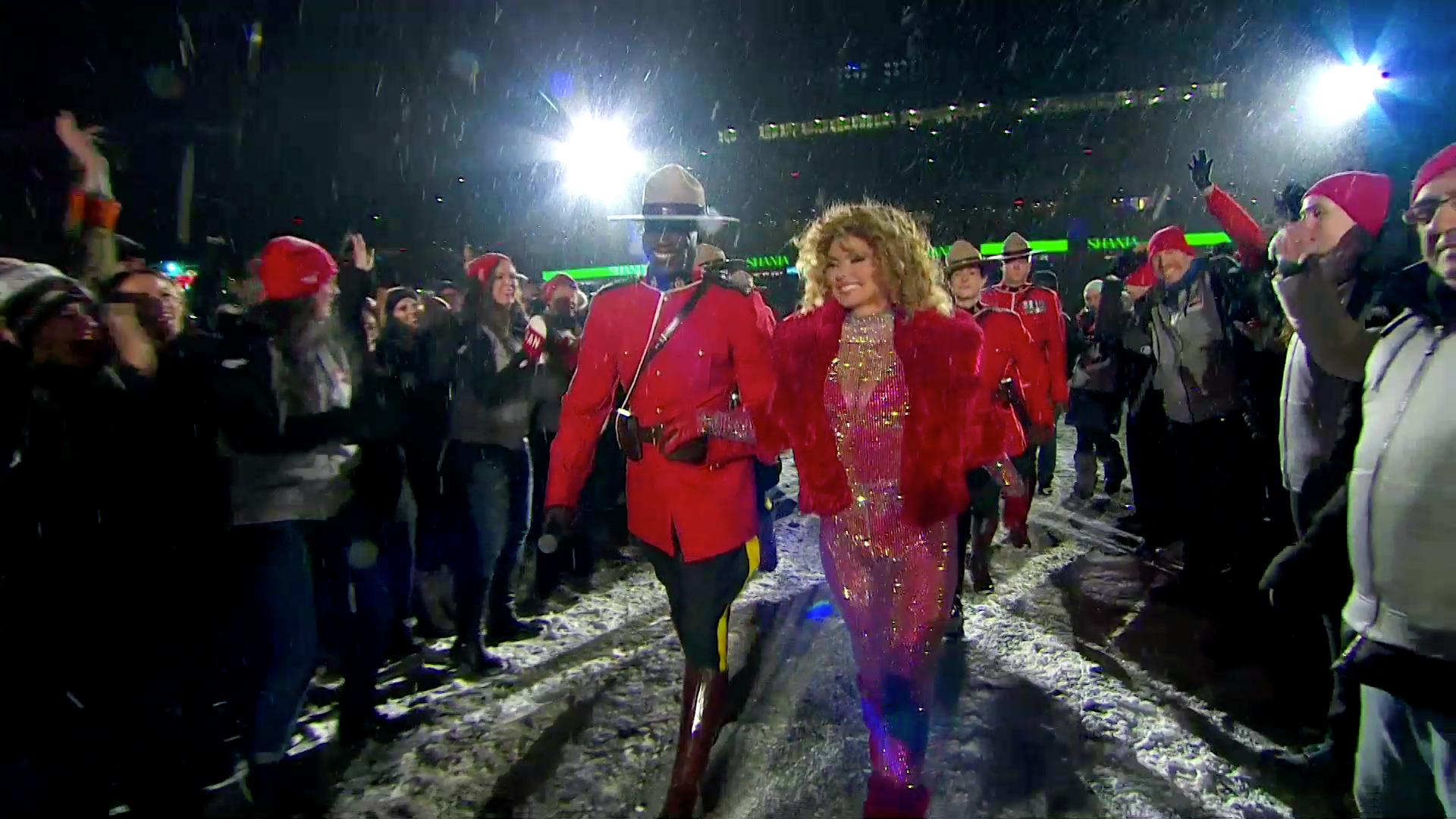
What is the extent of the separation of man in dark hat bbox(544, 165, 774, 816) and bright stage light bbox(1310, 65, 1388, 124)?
15682 mm

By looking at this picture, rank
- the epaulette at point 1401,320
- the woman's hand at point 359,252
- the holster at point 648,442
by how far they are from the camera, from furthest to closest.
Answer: the woman's hand at point 359,252 → the holster at point 648,442 → the epaulette at point 1401,320

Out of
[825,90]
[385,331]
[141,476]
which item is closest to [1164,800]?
[141,476]

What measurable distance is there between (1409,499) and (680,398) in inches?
79.3

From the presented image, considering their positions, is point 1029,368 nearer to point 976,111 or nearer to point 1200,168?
point 1200,168

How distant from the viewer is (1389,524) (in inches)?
68.0

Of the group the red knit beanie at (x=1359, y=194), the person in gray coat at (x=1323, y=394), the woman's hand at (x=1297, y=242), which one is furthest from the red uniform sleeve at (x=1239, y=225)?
the woman's hand at (x=1297, y=242)

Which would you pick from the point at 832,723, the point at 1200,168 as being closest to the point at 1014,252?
the point at 1200,168

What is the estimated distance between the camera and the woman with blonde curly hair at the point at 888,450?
2551 mm

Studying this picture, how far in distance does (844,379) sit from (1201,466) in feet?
12.3

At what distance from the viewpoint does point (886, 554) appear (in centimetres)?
264

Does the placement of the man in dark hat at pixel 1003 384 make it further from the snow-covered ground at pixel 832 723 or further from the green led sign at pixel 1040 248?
the green led sign at pixel 1040 248

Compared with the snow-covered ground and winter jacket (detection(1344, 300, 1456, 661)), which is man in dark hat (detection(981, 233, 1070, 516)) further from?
winter jacket (detection(1344, 300, 1456, 661))

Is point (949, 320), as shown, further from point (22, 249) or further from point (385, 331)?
point (22, 249)

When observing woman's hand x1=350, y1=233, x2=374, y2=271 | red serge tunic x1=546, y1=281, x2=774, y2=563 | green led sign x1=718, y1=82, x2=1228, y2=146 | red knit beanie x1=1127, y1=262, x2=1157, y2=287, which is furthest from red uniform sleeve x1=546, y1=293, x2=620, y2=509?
green led sign x1=718, y1=82, x2=1228, y2=146
